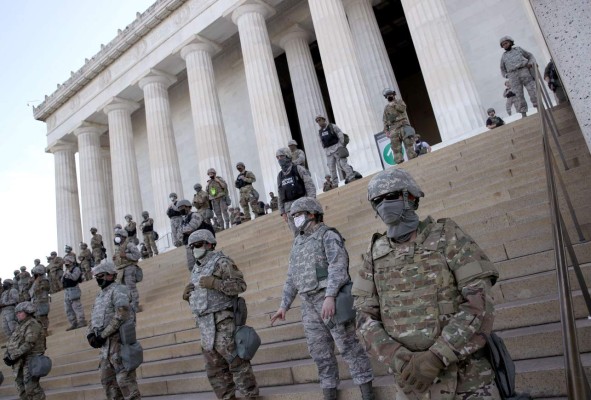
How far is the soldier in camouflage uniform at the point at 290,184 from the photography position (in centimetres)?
591

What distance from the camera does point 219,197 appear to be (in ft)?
Answer: 38.8

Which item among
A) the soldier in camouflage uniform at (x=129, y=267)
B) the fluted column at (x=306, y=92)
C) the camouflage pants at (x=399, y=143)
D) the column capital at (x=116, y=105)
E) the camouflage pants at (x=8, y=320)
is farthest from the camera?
the column capital at (x=116, y=105)

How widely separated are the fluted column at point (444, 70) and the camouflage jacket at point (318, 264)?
1044 cm

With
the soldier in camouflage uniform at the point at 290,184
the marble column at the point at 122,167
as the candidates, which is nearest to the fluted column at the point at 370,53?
Answer: the soldier in camouflage uniform at the point at 290,184

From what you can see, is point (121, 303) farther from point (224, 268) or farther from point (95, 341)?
point (224, 268)

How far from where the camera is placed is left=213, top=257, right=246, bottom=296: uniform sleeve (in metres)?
3.67

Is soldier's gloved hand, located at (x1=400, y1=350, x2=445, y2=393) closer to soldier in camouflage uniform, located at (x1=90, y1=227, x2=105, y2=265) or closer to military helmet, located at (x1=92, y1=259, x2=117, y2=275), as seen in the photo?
military helmet, located at (x1=92, y1=259, x2=117, y2=275)

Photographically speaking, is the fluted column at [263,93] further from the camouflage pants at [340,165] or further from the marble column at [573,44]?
the marble column at [573,44]

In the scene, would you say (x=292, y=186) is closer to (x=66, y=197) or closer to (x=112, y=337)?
(x=112, y=337)

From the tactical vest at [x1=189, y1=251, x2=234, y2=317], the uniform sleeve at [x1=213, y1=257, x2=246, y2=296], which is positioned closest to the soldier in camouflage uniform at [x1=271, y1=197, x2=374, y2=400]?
the uniform sleeve at [x1=213, y1=257, x2=246, y2=296]

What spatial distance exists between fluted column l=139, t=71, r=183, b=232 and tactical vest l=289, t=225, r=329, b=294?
624 inches

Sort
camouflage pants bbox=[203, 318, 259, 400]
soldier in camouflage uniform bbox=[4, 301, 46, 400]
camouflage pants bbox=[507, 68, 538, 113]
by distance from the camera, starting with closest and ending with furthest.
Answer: camouflage pants bbox=[203, 318, 259, 400], soldier in camouflage uniform bbox=[4, 301, 46, 400], camouflage pants bbox=[507, 68, 538, 113]

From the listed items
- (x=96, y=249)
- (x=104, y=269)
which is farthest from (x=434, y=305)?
(x=96, y=249)

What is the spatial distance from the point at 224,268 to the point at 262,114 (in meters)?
13.2
